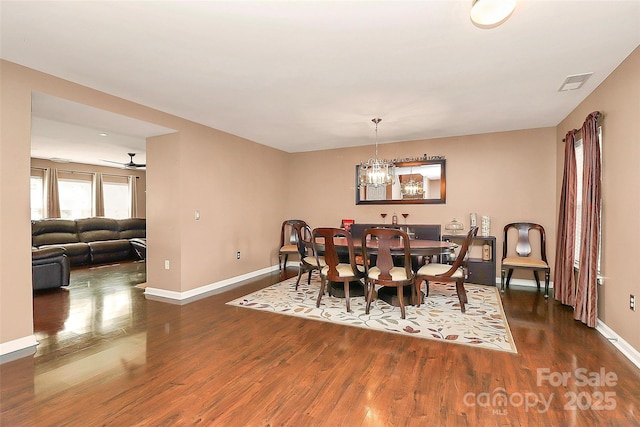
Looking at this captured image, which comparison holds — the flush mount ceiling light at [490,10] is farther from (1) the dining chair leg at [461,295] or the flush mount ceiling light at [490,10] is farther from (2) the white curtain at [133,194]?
(2) the white curtain at [133,194]

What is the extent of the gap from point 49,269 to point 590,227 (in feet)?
22.0

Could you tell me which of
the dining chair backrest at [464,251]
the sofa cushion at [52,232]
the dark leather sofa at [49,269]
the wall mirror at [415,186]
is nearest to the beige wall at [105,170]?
the sofa cushion at [52,232]

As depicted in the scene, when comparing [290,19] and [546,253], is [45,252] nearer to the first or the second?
[290,19]

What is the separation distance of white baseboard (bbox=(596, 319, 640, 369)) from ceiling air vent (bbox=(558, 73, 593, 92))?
2.31 meters

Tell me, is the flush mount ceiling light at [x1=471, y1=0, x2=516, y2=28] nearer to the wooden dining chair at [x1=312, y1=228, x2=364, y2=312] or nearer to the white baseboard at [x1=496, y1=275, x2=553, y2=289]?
the wooden dining chair at [x1=312, y1=228, x2=364, y2=312]

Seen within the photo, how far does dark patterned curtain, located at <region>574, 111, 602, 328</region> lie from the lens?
2.91m

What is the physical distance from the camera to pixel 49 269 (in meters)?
4.46

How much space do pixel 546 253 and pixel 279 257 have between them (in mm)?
4498

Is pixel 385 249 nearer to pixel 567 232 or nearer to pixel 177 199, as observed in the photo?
pixel 567 232

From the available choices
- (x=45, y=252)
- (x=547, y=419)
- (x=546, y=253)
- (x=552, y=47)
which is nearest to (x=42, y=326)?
(x=45, y=252)

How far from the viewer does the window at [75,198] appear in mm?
7516

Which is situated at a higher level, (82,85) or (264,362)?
(82,85)

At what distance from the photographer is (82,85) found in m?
3.03

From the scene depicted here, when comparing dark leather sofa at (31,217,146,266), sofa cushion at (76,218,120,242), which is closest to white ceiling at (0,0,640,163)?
dark leather sofa at (31,217,146,266)
